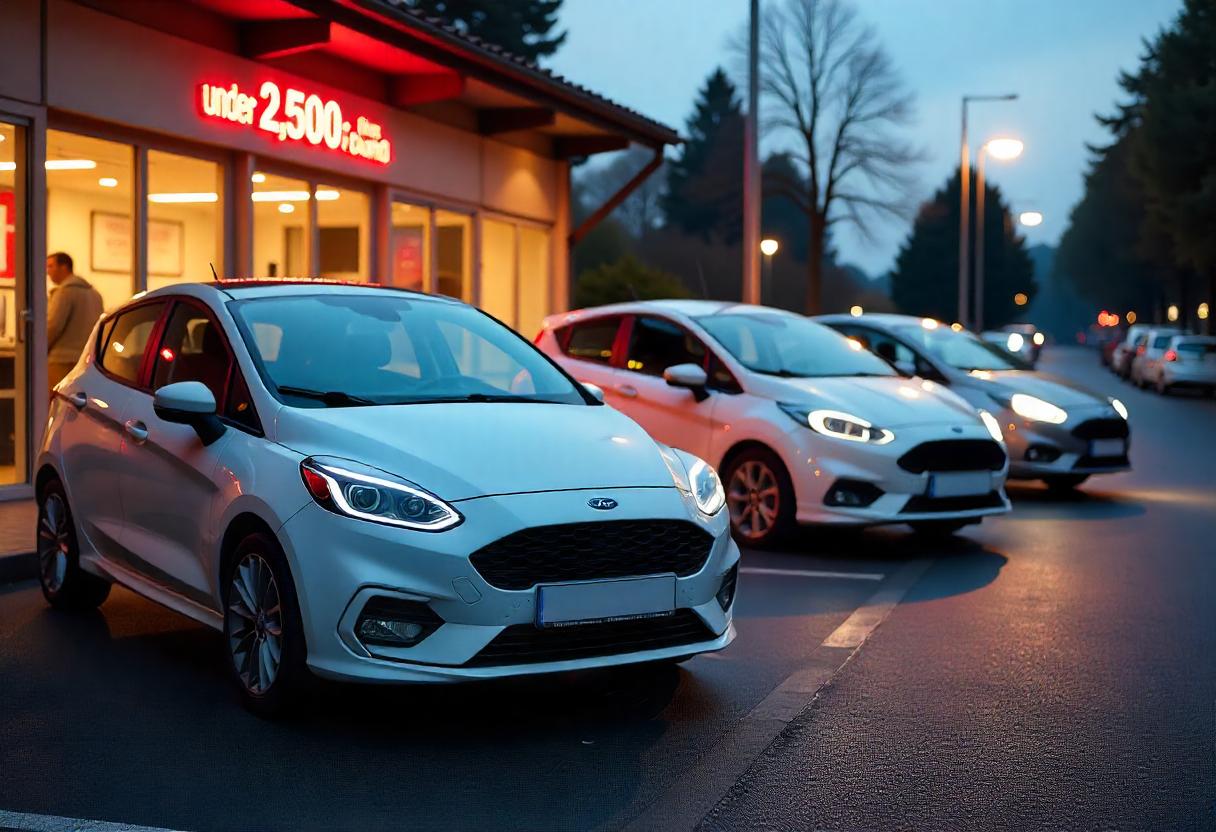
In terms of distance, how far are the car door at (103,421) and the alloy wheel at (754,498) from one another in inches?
170

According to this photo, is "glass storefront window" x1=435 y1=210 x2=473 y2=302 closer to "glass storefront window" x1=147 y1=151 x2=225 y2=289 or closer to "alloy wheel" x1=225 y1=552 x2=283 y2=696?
"glass storefront window" x1=147 y1=151 x2=225 y2=289

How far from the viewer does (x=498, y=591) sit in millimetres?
5117

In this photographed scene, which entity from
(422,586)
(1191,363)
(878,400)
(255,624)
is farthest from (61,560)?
(1191,363)

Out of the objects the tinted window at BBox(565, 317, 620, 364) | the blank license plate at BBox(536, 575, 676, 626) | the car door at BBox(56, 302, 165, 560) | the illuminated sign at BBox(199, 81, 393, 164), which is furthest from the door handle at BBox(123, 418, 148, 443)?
the illuminated sign at BBox(199, 81, 393, 164)

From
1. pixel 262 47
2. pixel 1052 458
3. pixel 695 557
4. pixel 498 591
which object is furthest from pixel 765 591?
pixel 262 47

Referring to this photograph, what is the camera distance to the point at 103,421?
22.9 ft

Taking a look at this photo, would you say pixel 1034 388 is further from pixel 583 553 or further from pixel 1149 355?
pixel 1149 355

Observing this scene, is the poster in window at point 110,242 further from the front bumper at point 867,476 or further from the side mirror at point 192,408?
the side mirror at point 192,408

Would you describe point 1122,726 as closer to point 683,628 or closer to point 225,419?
point 683,628

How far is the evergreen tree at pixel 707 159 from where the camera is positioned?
251 ft

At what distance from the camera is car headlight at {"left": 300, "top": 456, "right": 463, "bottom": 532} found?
520 cm

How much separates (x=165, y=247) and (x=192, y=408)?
28.3 feet

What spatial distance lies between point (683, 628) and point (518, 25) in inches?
1843

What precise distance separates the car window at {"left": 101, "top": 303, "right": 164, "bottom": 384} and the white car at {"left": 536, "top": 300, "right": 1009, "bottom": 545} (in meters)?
3.96
